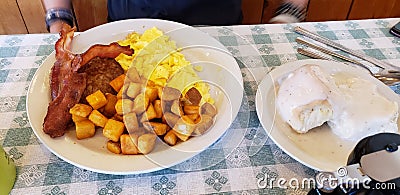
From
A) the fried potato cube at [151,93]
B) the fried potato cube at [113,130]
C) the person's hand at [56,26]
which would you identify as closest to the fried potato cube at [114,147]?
the fried potato cube at [113,130]

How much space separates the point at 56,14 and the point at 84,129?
0.65m

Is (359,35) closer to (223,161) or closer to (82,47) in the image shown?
(223,161)

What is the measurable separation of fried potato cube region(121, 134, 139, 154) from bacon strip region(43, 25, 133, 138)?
133 mm

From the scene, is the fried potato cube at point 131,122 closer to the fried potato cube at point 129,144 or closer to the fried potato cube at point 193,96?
the fried potato cube at point 129,144

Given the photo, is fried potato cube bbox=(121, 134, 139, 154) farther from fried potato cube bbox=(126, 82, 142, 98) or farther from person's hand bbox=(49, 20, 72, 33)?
person's hand bbox=(49, 20, 72, 33)

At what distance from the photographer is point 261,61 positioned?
0.95 meters

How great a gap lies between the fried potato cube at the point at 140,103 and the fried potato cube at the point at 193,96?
0.32 ft

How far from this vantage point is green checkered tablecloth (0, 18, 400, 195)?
0.67 meters

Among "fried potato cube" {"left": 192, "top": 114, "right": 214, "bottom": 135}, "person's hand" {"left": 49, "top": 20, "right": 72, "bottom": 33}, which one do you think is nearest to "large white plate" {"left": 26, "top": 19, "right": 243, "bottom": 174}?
"fried potato cube" {"left": 192, "top": 114, "right": 214, "bottom": 135}

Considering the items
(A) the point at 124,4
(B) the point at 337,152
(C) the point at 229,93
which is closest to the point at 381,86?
(B) the point at 337,152

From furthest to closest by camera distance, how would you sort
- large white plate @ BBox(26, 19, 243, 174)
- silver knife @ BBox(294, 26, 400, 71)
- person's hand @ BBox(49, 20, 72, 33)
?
person's hand @ BBox(49, 20, 72, 33), silver knife @ BBox(294, 26, 400, 71), large white plate @ BBox(26, 19, 243, 174)

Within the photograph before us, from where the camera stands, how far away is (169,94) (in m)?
0.73

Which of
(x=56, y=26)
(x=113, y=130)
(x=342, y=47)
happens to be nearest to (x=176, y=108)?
(x=113, y=130)

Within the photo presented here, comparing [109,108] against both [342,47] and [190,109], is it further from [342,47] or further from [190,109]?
[342,47]
